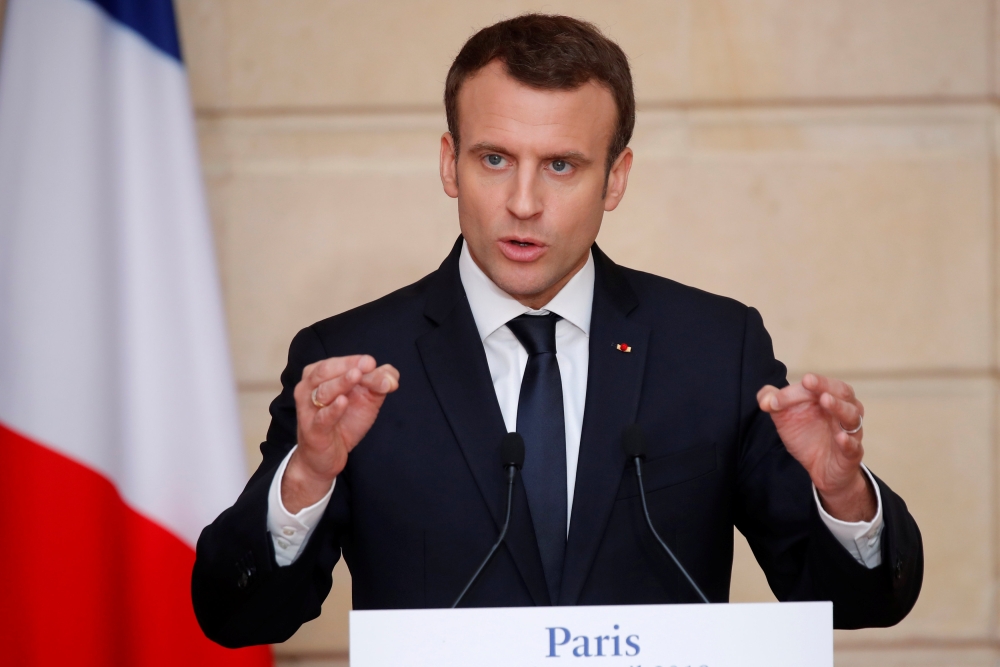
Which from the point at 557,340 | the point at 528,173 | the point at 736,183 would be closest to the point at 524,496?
the point at 557,340

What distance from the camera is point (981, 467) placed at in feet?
10.1

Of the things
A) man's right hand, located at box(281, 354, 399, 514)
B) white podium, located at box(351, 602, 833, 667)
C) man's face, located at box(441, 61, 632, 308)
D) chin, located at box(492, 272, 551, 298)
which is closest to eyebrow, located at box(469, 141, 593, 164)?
man's face, located at box(441, 61, 632, 308)

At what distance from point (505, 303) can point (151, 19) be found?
4.65 feet

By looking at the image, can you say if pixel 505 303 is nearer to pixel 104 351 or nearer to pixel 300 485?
pixel 300 485

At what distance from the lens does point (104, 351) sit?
96.1 inches

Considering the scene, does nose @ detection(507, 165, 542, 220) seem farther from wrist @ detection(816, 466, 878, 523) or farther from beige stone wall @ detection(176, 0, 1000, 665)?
beige stone wall @ detection(176, 0, 1000, 665)

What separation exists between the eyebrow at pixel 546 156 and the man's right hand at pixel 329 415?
1.59 feet

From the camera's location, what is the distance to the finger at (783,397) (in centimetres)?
133

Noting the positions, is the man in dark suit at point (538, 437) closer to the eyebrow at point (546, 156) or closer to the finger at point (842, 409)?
the eyebrow at point (546, 156)

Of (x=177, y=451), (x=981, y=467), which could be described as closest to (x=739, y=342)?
(x=177, y=451)

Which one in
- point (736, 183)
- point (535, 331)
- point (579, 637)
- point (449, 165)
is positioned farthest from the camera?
point (736, 183)

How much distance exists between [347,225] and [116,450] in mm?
947

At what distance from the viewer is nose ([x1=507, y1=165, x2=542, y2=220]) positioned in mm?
1647

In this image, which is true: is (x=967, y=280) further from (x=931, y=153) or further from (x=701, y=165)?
(x=701, y=165)
